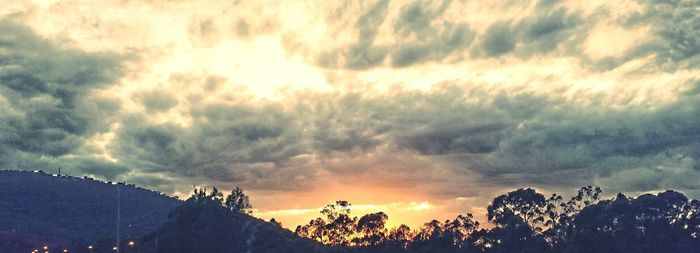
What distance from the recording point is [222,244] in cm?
18950

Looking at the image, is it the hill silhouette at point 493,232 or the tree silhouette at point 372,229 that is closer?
the hill silhouette at point 493,232

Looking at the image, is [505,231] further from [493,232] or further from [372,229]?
[372,229]

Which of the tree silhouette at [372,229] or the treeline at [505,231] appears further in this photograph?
the tree silhouette at [372,229]

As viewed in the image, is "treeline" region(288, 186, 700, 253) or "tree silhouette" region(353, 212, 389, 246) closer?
"treeline" region(288, 186, 700, 253)

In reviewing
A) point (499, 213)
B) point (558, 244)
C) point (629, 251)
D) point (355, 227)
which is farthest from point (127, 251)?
point (629, 251)

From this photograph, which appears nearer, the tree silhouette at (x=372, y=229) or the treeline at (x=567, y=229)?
the treeline at (x=567, y=229)

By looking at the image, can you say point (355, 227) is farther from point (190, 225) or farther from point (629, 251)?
point (629, 251)

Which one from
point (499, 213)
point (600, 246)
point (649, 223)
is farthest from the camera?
point (499, 213)

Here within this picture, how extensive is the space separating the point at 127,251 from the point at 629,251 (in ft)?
449

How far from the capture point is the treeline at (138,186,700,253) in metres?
143

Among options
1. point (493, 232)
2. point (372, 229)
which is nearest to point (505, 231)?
point (493, 232)

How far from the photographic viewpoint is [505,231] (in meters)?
153

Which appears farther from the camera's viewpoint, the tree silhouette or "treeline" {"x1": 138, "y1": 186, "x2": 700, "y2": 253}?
the tree silhouette

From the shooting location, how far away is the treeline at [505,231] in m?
143
